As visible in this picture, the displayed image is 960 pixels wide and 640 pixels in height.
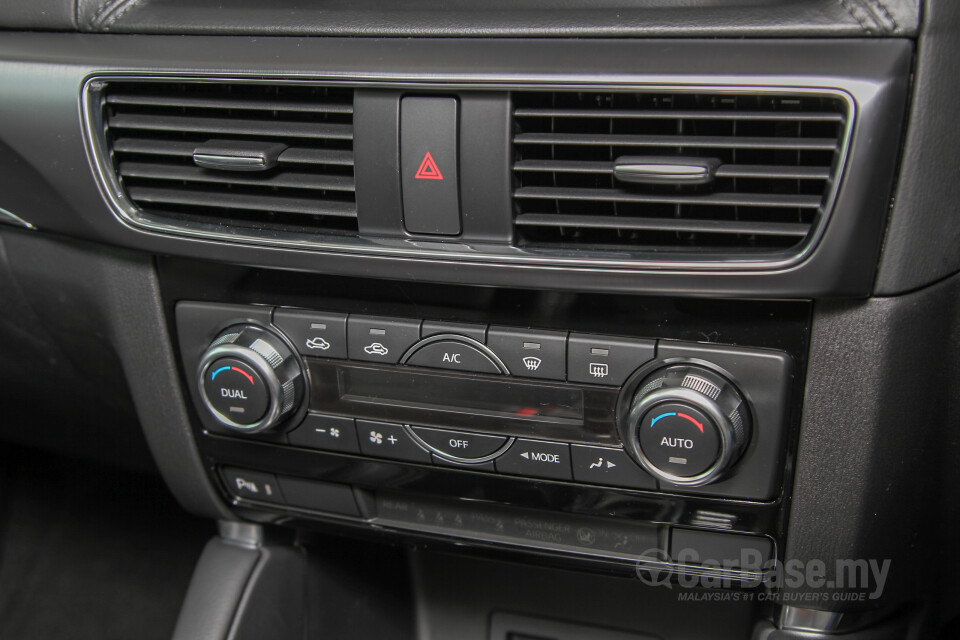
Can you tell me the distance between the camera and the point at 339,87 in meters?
0.71

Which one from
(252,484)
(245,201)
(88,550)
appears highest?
(245,201)

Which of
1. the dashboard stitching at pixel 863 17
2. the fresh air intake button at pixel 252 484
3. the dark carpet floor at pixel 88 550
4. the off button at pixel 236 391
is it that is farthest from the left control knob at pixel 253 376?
the dark carpet floor at pixel 88 550

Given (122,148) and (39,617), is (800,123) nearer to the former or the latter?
(122,148)

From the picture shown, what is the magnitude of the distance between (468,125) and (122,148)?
34 cm

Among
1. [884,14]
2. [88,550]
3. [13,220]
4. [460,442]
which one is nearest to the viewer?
[884,14]

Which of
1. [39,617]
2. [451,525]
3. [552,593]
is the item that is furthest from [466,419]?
[39,617]

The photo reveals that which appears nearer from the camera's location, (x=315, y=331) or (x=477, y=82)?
(x=477, y=82)

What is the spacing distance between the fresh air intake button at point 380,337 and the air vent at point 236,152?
0.30 ft

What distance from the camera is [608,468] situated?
0.78 meters

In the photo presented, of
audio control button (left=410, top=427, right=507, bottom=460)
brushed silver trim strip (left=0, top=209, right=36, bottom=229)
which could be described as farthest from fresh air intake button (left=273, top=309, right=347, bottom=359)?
brushed silver trim strip (left=0, top=209, right=36, bottom=229)

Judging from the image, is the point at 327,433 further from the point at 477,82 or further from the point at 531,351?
the point at 477,82

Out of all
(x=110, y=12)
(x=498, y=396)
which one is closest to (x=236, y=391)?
(x=498, y=396)

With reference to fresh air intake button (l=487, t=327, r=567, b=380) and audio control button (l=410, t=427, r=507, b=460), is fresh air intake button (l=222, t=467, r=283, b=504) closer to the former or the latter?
audio control button (l=410, t=427, r=507, b=460)

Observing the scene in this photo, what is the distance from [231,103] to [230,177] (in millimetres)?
62
